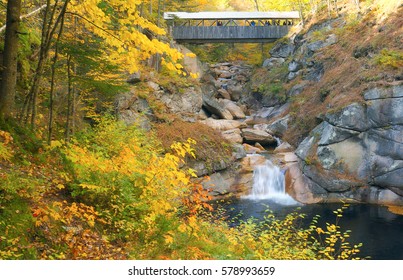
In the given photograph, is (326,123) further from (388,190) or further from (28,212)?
(28,212)

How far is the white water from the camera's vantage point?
15.5 m

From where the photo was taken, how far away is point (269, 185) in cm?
1620

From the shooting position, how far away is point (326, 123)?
16812 millimetres

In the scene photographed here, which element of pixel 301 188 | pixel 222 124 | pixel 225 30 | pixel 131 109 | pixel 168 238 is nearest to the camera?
pixel 168 238

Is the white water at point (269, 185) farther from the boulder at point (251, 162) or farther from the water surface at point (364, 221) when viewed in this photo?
the water surface at point (364, 221)

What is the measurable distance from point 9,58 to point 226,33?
26383 mm

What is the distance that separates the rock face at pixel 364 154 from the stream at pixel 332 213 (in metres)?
0.83

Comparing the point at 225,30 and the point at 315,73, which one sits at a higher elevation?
the point at 225,30

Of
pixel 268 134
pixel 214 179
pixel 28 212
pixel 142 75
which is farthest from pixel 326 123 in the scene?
pixel 28 212

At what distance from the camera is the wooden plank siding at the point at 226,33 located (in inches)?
1161

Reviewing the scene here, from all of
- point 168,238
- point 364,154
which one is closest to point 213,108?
point 364,154

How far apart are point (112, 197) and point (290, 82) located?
871 inches

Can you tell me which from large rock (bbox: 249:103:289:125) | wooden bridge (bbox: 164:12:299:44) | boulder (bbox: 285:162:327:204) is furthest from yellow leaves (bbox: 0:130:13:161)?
wooden bridge (bbox: 164:12:299:44)

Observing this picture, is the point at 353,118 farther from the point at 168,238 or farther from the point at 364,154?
the point at 168,238
